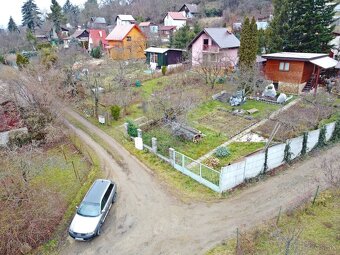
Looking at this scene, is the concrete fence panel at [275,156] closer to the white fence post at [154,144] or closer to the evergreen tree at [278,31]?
the white fence post at [154,144]

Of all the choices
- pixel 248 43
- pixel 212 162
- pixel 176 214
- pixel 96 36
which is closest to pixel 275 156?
pixel 212 162

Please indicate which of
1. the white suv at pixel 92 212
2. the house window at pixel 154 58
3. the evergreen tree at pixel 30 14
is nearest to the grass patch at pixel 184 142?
the white suv at pixel 92 212

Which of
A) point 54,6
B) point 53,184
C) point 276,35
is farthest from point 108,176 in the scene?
point 54,6

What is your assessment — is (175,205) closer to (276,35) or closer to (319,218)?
(319,218)

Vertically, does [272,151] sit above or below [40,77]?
below

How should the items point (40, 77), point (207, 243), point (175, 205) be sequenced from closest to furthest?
1. point (207, 243)
2. point (175, 205)
3. point (40, 77)

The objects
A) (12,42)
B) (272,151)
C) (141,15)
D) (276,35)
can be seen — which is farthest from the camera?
(141,15)

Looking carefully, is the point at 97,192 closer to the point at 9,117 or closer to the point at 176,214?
the point at 176,214

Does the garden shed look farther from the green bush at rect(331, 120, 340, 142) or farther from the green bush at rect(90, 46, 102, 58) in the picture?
the green bush at rect(331, 120, 340, 142)
